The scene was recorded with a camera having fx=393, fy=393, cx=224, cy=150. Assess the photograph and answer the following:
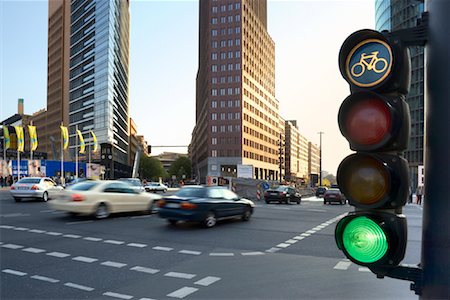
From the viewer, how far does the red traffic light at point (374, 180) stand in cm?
189

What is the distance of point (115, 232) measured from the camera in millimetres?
11211

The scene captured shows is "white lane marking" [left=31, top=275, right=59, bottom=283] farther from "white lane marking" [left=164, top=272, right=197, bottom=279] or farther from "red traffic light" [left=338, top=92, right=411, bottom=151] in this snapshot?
"red traffic light" [left=338, top=92, right=411, bottom=151]

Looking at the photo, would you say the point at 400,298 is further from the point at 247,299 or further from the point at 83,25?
the point at 83,25

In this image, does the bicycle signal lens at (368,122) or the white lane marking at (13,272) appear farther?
the white lane marking at (13,272)

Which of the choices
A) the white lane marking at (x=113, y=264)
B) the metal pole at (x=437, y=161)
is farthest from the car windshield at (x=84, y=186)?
the metal pole at (x=437, y=161)

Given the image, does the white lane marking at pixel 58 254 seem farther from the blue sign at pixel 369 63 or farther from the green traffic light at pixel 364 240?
the blue sign at pixel 369 63

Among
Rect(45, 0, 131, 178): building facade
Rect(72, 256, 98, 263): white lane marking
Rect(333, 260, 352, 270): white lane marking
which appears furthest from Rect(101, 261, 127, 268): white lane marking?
Rect(45, 0, 131, 178): building facade

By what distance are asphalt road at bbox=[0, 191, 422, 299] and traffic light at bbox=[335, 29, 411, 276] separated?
3.48 m

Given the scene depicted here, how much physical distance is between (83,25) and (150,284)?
4095 inches

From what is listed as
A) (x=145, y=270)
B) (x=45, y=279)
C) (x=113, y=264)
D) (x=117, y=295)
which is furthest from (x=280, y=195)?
(x=117, y=295)

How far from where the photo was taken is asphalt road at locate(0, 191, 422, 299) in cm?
534

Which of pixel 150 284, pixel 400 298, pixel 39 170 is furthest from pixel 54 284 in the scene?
pixel 39 170

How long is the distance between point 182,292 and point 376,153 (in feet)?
13.4

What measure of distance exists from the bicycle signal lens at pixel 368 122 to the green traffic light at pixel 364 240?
1.31ft
